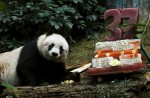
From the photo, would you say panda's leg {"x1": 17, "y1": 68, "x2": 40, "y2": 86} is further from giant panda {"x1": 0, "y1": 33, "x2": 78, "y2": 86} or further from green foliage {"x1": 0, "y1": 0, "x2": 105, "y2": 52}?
green foliage {"x1": 0, "y1": 0, "x2": 105, "y2": 52}

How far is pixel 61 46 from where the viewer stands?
6160 mm

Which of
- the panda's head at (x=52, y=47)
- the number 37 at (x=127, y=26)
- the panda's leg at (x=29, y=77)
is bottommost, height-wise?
the panda's leg at (x=29, y=77)

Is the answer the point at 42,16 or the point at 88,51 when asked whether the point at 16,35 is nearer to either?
the point at 42,16

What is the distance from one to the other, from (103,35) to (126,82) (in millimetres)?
4010

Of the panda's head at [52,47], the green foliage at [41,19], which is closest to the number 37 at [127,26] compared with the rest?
the panda's head at [52,47]

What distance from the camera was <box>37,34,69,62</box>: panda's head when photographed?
607 cm

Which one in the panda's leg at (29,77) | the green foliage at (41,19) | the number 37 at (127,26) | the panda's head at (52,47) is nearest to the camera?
the number 37 at (127,26)

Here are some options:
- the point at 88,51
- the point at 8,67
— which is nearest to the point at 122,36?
the point at 8,67

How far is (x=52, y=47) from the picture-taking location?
6.12 meters

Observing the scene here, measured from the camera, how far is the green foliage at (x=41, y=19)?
780cm

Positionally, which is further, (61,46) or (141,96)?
(61,46)

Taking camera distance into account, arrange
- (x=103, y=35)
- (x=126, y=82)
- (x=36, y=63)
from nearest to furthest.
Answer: (x=126, y=82) → (x=36, y=63) → (x=103, y=35)

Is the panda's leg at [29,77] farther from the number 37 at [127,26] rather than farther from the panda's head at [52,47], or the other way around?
the number 37 at [127,26]

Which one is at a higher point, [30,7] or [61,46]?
[30,7]
